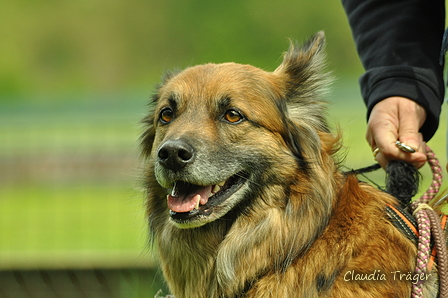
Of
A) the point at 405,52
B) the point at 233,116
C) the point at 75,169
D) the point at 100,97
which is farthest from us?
the point at 100,97

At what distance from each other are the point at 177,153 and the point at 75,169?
6.59 m

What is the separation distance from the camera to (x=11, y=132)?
8.45 m

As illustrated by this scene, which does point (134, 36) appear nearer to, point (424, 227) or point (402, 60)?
point (402, 60)

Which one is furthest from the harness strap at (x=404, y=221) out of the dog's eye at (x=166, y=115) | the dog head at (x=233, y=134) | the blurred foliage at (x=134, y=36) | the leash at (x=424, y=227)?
the blurred foliage at (x=134, y=36)

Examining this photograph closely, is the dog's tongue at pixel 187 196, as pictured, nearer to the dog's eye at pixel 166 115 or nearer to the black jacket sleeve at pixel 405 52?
the dog's eye at pixel 166 115

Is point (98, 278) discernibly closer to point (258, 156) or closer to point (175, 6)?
point (258, 156)

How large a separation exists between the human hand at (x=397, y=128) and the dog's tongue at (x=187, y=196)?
104cm

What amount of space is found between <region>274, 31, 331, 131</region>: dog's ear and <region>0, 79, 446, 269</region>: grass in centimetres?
416

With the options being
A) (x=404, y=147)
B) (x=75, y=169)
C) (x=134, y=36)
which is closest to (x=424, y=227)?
(x=404, y=147)

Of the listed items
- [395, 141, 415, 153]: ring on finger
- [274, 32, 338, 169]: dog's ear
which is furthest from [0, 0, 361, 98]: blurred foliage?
[395, 141, 415, 153]: ring on finger

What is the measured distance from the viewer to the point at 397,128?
3.14 metres

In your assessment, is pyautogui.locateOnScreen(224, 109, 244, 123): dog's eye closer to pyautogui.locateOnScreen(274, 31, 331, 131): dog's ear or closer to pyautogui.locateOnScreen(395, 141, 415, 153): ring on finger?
pyautogui.locateOnScreen(274, 31, 331, 131): dog's ear

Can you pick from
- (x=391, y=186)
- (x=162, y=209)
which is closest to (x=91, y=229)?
(x=162, y=209)

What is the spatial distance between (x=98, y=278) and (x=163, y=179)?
12.8ft
